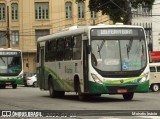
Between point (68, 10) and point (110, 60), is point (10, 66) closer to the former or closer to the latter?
point (110, 60)

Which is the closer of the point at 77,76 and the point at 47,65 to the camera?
the point at 77,76

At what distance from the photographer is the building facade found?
75500 millimetres

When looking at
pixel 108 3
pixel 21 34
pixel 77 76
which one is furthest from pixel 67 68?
pixel 21 34

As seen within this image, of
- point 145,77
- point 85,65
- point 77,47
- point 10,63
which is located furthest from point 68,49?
point 10,63

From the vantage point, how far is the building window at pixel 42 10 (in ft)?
251

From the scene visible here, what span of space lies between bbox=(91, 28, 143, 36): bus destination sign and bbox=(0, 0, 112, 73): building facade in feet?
173

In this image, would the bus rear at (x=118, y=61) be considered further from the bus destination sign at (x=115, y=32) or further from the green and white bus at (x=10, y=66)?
the green and white bus at (x=10, y=66)

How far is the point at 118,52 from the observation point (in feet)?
73.0

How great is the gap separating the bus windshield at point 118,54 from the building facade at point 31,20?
174ft

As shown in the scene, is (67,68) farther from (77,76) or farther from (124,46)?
(124,46)

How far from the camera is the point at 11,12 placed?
76250mm

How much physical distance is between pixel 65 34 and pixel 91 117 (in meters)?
10.2

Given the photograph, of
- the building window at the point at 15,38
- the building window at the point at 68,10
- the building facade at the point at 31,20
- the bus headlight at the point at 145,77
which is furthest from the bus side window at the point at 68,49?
the building window at the point at 68,10

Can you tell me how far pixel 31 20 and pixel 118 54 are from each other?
54441mm
